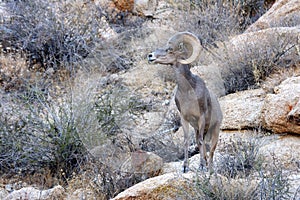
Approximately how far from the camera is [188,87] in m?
5.38

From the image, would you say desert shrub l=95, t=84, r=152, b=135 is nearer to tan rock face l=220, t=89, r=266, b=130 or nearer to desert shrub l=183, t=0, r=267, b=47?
tan rock face l=220, t=89, r=266, b=130

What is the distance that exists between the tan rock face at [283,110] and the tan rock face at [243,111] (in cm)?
29

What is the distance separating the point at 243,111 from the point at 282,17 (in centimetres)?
366

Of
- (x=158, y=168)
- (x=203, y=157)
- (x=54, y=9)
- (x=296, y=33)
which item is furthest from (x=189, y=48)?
(x=54, y=9)

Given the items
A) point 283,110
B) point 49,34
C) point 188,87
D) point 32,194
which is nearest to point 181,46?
point 188,87

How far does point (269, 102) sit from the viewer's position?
7207mm

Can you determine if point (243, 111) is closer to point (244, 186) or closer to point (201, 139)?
point (201, 139)

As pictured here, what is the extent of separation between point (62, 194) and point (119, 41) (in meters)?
6.16

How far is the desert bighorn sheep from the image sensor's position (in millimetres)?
5262

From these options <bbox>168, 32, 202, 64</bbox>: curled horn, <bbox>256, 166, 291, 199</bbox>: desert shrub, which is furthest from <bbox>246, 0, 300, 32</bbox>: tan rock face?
<bbox>256, 166, 291, 199</bbox>: desert shrub

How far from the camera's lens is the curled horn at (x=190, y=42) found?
5.21 meters

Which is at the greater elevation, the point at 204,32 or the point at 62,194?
→ the point at 204,32

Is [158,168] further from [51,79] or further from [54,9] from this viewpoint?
[54,9]

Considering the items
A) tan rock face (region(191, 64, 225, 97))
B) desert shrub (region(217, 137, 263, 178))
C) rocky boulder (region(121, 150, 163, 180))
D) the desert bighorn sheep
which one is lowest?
rocky boulder (region(121, 150, 163, 180))
